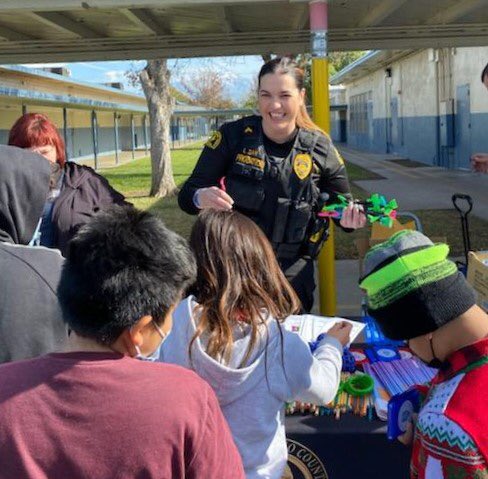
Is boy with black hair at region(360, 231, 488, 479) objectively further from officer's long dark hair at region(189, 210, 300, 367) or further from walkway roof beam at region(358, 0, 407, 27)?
walkway roof beam at region(358, 0, 407, 27)

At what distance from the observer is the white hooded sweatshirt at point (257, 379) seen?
1.96 metres

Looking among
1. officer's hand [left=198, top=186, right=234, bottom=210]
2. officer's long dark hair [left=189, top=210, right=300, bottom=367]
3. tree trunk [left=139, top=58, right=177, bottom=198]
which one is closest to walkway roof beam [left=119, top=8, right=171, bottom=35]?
officer's hand [left=198, top=186, right=234, bottom=210]

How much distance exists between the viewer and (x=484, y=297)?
3.33 m

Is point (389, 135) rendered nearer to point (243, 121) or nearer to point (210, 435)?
point (243, 121)

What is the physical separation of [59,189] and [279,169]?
1070 millimetres

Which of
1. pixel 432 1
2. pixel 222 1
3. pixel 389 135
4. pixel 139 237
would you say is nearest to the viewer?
pixel 139 237

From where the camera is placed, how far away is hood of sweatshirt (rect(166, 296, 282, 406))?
6.38ft

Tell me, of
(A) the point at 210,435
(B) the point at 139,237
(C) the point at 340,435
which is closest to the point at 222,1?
(C) the point at 340,435

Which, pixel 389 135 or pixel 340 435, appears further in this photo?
pixel 389 135

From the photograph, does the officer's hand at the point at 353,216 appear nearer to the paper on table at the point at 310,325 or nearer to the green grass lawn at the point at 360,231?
the paper on table at the point at 310,325

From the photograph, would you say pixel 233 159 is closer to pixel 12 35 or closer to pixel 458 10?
pixel 458 10

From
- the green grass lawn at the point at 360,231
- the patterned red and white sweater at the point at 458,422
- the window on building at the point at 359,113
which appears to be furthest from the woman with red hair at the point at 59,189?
the window on building at the point at 359,113

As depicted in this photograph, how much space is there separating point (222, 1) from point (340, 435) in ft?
9.66

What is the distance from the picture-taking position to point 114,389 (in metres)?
1.32
